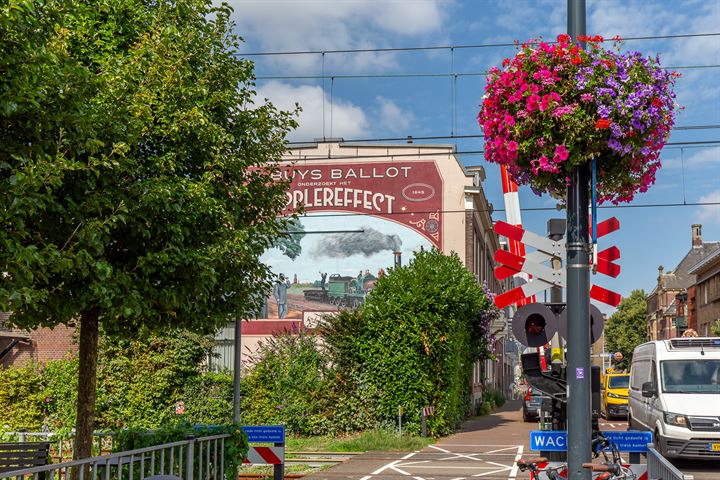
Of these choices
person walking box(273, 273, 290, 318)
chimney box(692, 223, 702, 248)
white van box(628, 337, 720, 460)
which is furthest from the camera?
chimney box(692, 223, 702, 248)

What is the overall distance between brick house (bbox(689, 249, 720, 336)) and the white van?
44.7m

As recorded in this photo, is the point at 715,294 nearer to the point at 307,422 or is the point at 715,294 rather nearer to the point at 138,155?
the point at 307,422

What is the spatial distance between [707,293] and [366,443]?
167 feet

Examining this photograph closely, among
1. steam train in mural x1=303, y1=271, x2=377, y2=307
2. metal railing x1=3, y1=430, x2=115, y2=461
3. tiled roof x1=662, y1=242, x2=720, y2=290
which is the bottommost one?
metal railing x1=3, y1=430, x2=115, y2=461

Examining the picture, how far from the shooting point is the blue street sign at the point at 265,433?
35.7 ft

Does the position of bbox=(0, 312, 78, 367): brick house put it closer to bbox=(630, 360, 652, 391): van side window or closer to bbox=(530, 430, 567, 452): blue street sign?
bbox=(630, 360, 652, 391): van side window

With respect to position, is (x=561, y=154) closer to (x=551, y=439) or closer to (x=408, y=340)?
(x=551, y=439)

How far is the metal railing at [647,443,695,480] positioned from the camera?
6438mm

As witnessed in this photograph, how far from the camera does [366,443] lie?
21.4 metres

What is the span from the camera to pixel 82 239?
25.0 ft

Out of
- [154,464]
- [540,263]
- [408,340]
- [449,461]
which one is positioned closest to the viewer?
[540,263]

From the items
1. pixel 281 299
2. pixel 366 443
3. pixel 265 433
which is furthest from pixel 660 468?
pixel 281 299

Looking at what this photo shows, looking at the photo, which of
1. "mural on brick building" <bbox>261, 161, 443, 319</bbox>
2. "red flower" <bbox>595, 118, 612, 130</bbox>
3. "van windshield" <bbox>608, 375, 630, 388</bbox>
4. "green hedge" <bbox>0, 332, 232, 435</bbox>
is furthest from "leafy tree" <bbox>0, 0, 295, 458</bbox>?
"van windshield" <bbox>608, 375, 630, 388</bbox>

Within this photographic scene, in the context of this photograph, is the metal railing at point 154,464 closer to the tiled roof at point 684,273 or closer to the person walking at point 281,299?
the person walking at point 281,299
